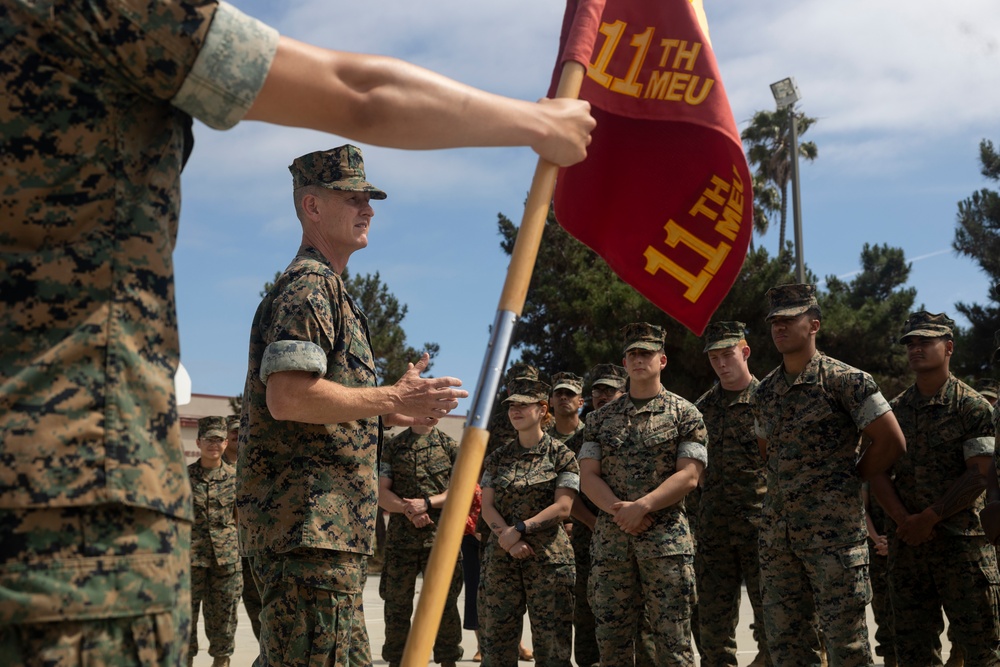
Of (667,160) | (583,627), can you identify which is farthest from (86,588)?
(583,627)

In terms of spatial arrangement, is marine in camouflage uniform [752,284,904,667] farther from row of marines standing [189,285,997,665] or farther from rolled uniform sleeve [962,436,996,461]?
rolled uniform sleeve [962,436,996,461]

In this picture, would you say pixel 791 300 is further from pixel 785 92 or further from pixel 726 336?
pixel 785 92

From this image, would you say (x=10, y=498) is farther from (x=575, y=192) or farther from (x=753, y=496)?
(x=753, y=496)

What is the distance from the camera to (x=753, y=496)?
8.43 m

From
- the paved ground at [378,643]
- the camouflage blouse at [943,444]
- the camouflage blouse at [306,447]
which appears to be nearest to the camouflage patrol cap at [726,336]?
the camouflage blouse at [943,444]

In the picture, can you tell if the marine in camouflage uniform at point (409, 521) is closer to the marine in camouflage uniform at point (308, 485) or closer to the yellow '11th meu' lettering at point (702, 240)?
the marine in camouflage uniform at point (308, 485)

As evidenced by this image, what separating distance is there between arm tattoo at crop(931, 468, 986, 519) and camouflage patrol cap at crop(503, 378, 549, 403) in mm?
3179

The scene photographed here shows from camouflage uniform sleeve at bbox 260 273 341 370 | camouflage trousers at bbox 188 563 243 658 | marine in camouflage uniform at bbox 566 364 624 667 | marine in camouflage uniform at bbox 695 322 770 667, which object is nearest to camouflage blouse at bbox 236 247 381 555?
camouflage uniform sleeve at bbox 260 273 341 370

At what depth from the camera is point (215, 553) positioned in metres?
10.2

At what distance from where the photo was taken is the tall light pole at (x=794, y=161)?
17.6 m

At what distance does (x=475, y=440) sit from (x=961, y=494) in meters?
6.42

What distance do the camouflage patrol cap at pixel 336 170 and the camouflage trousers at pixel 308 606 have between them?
54.9 inches

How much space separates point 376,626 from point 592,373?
18.3ft

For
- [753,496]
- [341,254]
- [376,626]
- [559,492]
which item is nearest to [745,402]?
[753,496]
